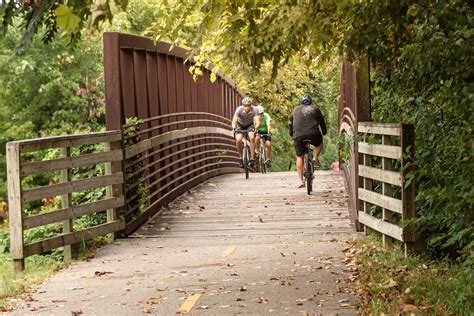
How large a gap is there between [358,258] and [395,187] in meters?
1.23

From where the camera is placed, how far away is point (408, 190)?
9547mm

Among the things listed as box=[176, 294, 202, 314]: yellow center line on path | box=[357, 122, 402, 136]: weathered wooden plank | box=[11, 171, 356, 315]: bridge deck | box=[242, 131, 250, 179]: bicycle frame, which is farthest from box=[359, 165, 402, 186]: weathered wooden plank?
box=[242, 131, 250, 179]: bicycle frame

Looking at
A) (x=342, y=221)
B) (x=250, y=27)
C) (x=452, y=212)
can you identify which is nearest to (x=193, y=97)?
(x=342, y=221)

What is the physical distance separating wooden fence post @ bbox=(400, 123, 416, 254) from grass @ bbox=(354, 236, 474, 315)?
20 centimetres

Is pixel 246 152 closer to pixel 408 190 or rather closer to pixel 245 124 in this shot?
pixel 245 124

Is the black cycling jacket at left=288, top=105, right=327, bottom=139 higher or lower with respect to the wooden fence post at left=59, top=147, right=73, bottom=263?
higher

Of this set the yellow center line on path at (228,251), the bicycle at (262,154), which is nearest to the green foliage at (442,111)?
the yellow center line on path at (228,251)

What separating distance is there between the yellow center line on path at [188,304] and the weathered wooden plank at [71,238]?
8.85 feet

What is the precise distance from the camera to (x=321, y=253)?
10508 millimetres

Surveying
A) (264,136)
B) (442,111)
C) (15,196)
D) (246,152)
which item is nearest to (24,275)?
(15,196)

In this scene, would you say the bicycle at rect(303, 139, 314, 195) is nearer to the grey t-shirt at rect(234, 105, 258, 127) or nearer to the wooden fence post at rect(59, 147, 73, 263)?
the grey t-shirt at rect(234, 105, 258, 127)

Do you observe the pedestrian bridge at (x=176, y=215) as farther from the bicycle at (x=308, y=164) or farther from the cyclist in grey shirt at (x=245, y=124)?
the cyclist in grey shirt at (x=245, y=124)

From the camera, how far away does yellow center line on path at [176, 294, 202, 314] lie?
740 centimetres

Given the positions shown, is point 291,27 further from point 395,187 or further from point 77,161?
point 77,161
